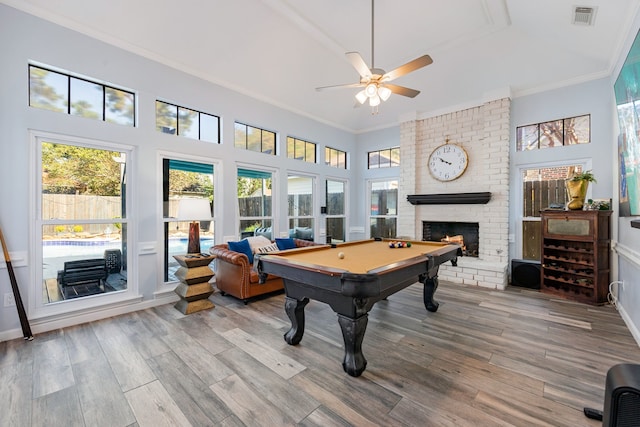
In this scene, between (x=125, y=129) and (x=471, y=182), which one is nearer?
(x=125, y=129)

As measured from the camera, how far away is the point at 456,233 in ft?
18.5

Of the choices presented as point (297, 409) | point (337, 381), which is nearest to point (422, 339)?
point (337, 381)

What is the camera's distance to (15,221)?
289cm

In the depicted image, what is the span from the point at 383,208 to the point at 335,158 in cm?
174

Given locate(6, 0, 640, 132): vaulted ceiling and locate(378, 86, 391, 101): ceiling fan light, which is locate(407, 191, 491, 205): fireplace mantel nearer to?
locate(6, 0, 640, 132): vaulted ceiling

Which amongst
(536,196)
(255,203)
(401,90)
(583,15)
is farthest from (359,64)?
(536,196)

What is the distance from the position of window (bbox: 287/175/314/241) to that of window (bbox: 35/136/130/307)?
2.94 metres

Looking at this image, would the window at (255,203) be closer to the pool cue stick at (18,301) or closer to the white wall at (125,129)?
the white wall at (125,129)

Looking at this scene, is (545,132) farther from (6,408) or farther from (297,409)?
(6,408)

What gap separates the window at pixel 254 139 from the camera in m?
4.84

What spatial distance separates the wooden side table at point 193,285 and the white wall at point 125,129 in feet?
1.73

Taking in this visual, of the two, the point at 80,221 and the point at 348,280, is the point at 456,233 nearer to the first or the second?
the point at 348,280

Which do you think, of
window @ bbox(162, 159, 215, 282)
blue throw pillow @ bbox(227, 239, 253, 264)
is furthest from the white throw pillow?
window @ bbox(162, 159, 215, 282)

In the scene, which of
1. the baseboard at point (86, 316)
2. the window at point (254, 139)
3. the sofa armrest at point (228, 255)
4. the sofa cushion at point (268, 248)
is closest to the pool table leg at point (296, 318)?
the sofa armrest at point (228, 255)
